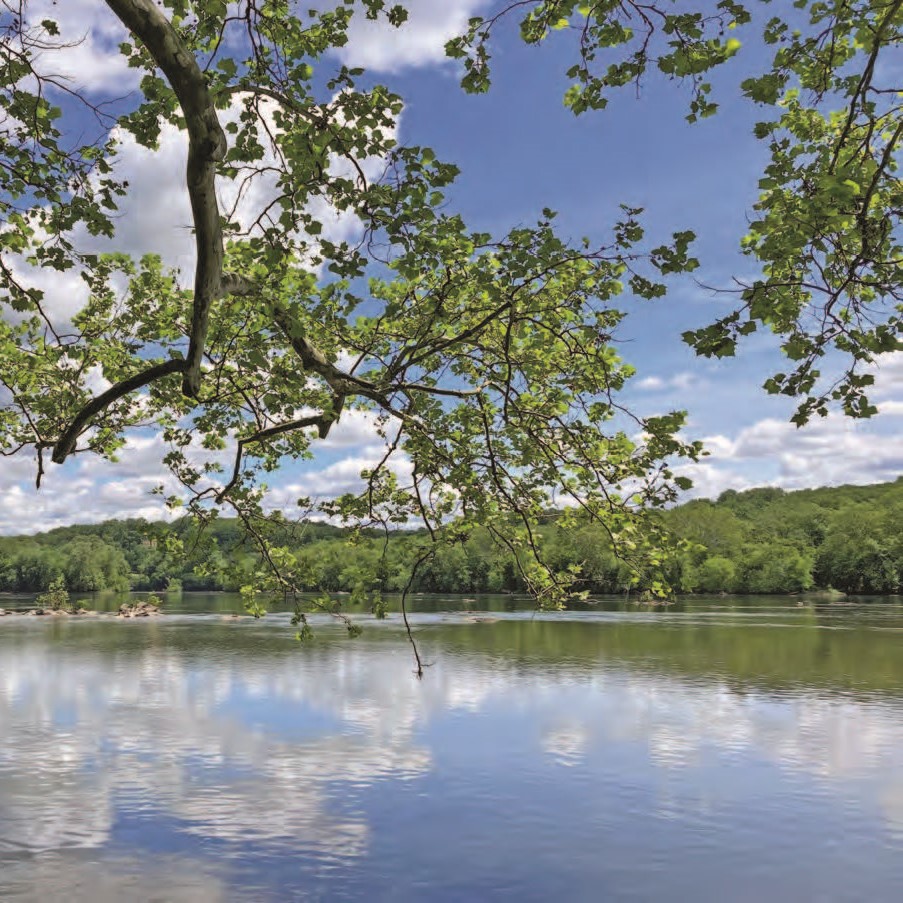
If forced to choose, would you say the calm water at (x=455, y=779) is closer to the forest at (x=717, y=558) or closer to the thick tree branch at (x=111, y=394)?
the forest at (x=717, y=558)

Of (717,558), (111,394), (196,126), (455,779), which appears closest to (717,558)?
(717,558)

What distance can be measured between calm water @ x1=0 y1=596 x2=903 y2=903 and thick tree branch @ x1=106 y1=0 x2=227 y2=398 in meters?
12.8

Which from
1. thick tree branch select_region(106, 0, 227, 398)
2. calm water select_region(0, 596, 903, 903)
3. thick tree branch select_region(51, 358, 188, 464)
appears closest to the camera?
thick tree branch select_region(106, 0, 227, 398)

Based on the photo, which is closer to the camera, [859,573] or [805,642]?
[805,642]

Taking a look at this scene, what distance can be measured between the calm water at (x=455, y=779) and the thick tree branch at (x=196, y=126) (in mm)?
12751

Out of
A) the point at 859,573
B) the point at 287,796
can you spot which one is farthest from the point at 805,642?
the point at 859,573

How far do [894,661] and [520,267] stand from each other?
39641 millimetres

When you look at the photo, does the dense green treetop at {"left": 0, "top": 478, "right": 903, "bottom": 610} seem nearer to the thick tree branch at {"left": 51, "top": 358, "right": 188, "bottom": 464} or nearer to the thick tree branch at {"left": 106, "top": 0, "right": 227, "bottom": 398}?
the thick tree branch at {"left": 51, "top": 358, "right": 188, "bottom": 464}

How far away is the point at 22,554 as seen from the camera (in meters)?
152

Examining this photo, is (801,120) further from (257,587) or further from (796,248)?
(257,587)

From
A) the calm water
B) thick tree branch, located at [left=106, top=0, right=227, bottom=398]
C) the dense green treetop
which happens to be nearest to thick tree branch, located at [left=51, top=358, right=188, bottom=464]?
thick tree branch, located at [left=106, top=0, right=227, bottom=398]

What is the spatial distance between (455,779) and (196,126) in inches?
742

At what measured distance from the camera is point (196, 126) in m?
4.41

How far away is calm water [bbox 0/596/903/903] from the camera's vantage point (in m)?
14.9
